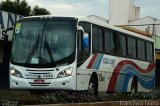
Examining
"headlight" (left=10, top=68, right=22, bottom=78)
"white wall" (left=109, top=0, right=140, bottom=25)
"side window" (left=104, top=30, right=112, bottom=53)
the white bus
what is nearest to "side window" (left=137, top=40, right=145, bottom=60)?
"side window" (left=104, top=30, right=112, bottom=53)

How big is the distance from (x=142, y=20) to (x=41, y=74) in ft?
185

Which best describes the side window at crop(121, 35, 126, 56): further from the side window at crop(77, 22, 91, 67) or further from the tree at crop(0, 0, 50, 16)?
the tree at crop(0, 0, 50, 16)

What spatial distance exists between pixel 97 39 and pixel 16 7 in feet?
158

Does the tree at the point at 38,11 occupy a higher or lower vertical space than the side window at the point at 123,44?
higher

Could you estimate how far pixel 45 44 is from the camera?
17.1m

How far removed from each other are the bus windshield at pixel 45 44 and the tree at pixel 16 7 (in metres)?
48.1

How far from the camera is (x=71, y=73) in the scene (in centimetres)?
1694

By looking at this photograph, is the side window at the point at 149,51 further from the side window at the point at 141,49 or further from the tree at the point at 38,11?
the tree at the point at 38,11

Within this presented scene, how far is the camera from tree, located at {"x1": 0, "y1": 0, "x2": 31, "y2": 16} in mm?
65438

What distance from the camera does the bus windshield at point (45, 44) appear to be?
55.8 ft


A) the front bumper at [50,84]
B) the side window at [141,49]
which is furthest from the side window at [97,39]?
the side window at [141,49]

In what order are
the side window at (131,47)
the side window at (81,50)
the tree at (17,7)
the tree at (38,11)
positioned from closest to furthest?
the side window at (81,50)
the side window at (131,47)
the tree at (17,7)
the tree at (38,11)

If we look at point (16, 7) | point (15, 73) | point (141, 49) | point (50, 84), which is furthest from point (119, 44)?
point (16, 7)

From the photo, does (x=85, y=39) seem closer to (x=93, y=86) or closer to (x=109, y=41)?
(x=93, y=86)
